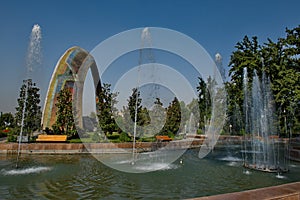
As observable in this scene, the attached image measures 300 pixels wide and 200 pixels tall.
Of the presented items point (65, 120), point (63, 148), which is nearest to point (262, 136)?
point (63, 148)

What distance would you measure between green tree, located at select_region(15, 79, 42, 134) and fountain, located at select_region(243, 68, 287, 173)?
16.4 m

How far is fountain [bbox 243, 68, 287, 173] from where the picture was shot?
11081mm

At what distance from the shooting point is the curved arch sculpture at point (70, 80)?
22547 millimetres

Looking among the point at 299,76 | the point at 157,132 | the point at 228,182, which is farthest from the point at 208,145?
the point at 228,182

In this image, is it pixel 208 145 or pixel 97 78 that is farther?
pixel 97 78

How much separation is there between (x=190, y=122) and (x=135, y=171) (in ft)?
120

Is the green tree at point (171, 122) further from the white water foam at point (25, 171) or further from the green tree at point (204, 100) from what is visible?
the white water foam at point (25, 171)

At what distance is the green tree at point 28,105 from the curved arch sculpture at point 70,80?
1.46 metres

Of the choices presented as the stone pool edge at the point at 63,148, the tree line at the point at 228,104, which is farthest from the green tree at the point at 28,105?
the stone pool edge at the point at 63,148

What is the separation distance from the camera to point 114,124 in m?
20.1

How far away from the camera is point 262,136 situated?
14.9 meters

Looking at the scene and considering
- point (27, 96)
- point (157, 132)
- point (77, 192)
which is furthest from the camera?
point (157, 132)

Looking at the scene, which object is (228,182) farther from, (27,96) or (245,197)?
(27,96)

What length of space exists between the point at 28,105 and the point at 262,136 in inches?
697
